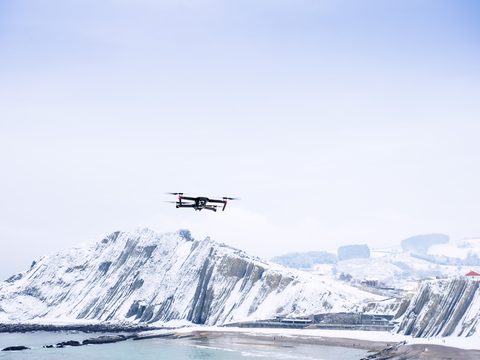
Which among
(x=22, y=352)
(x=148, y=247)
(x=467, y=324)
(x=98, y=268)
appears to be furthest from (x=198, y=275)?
(x=467, y=324)

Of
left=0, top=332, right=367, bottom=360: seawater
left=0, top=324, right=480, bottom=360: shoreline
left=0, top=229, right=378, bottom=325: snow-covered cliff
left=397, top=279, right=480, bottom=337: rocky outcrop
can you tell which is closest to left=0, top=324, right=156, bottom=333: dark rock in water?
left=0, top=324, right=480, bottom=360: shoreline

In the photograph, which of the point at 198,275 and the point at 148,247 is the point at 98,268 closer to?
the point at 148,247

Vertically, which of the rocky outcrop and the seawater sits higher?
the rocky outcrop

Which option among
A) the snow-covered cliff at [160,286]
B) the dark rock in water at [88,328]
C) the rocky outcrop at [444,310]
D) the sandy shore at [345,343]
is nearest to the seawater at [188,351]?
the sandy shore at [345,343]

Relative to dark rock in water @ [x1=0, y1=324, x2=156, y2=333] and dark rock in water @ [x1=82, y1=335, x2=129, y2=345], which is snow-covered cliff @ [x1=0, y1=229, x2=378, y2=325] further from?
dark rock in water @ [x1=82, y1=335, x2=129, y2=345]

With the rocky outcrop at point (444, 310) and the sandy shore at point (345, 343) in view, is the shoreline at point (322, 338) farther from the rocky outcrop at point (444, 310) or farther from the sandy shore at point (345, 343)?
the rocky outcrop at point (444, 310)

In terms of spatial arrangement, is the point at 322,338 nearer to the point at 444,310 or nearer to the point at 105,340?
the point at 444,310

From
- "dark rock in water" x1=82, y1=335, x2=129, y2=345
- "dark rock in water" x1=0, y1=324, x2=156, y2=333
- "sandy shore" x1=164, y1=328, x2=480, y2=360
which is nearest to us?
"sandy shore" x1=164, y1=328, x2=480, y2=360
